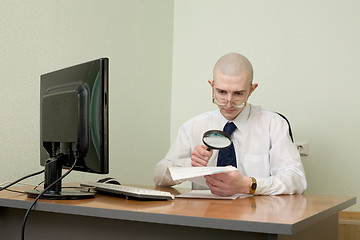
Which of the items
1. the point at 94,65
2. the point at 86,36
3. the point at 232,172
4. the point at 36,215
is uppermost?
the point at 86,36

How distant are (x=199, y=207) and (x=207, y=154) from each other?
0.48 meters

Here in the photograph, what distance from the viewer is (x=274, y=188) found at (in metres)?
1.89

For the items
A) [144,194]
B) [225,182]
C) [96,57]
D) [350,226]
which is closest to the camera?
[144,194]

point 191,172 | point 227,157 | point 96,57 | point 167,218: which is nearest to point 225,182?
point 191,172

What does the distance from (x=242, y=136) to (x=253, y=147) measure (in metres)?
0.08

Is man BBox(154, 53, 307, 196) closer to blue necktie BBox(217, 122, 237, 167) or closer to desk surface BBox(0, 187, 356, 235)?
blue necktie BBox(217, 122, 237, 167)

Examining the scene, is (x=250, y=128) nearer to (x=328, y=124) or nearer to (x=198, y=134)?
(x=198, y=134)

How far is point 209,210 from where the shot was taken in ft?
4.26

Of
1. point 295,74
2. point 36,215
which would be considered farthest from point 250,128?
point 36,215

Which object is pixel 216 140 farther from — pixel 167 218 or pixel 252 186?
pixel 167 218

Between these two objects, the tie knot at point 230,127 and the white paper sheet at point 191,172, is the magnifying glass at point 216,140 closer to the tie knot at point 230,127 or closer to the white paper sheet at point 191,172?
the white paper sheet at point 191,172

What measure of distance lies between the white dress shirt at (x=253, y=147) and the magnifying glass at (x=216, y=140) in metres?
0.45


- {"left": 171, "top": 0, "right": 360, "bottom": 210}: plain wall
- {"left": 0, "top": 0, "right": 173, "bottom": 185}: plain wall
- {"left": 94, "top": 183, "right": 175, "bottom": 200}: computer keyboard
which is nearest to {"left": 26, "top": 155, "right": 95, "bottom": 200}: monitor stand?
{"left": 94, "top": 183, "right": 175, "bottom": 200}: computer keyboard

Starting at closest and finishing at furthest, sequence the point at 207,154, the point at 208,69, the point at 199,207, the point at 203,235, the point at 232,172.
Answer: the point at 203,235
the point at 199,207
the point at 232,172
the point at 207,154
the point at 208,69
